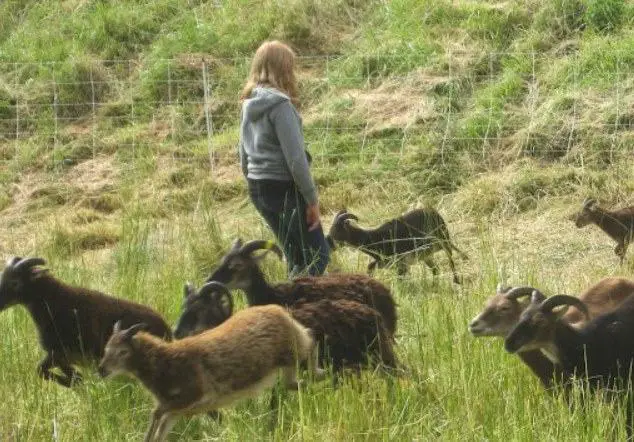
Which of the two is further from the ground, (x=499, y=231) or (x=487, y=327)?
(x=487, y=327)

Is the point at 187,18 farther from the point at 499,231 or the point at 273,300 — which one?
the point at 273,300

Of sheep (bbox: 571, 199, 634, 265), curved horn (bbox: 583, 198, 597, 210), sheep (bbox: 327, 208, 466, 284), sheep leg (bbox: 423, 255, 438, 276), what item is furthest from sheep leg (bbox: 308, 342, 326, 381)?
curved horn (bbox: 583, 198, 597, 210)

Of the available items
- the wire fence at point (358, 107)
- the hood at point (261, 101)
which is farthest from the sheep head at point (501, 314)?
the wire fence at point (358, 107)

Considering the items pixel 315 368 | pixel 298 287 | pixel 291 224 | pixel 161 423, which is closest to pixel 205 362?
Answer: pixel 161 423

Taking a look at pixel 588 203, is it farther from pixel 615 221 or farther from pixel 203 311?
pixel 203 311

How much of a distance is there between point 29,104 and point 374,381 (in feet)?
42.0

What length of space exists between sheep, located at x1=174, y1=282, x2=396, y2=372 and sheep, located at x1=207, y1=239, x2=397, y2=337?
0.27 metres

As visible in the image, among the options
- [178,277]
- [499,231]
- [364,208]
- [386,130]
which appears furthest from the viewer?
[386,130]

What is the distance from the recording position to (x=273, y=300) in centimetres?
809

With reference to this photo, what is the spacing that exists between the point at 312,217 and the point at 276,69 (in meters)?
1.10

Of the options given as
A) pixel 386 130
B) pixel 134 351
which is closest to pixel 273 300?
pixel 134 351

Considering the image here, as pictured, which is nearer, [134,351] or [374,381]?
[134,351]

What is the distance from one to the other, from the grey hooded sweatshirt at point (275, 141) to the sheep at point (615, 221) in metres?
3.81

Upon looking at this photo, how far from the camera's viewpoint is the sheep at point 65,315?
765 centimetres
